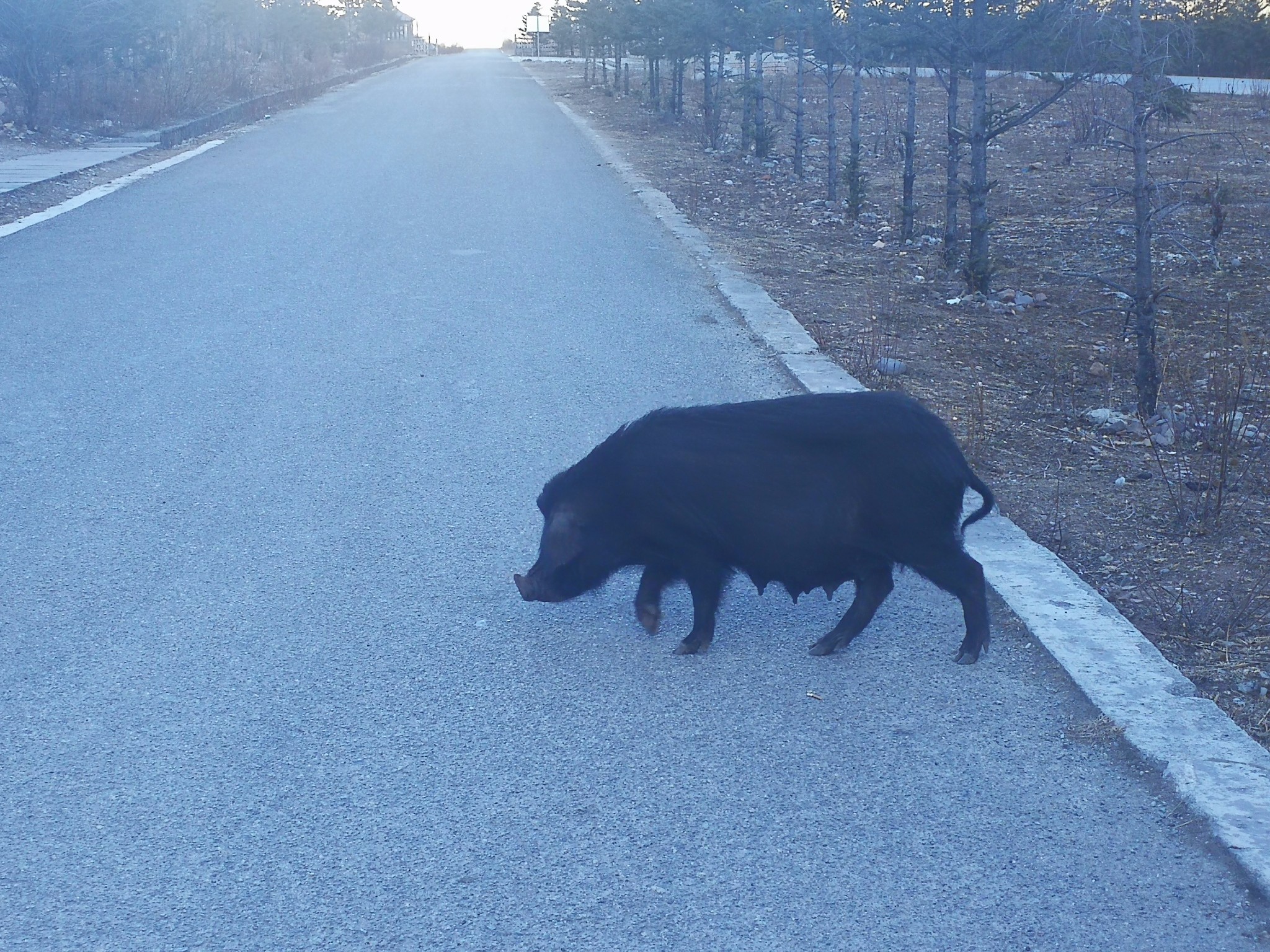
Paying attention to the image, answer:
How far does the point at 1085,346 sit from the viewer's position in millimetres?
8336

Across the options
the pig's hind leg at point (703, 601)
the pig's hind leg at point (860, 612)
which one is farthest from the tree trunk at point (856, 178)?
the pig's hind leg at point (703, 601)

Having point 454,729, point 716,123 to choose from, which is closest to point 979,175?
point 454,729

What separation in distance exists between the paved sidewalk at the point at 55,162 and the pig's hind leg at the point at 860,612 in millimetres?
12617

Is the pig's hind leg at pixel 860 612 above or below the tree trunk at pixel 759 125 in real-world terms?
below

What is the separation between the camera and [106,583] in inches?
170

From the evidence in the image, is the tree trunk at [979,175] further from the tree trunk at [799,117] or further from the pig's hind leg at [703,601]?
the tree trunk at [799,117]

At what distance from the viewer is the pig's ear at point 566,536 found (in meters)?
3.86

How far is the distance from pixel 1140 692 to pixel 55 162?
1652 centimetres

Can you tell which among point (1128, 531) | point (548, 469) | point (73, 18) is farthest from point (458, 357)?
point (73, 18)

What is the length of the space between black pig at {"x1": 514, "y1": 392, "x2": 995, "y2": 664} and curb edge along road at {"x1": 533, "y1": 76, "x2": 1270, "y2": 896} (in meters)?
0.31

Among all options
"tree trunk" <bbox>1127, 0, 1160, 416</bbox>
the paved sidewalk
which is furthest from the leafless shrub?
the paved sidewalk

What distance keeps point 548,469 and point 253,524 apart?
4.02 ft

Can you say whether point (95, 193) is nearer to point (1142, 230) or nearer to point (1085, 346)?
point (1085, 346)

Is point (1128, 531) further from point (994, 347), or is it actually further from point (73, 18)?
point (73, 18)
